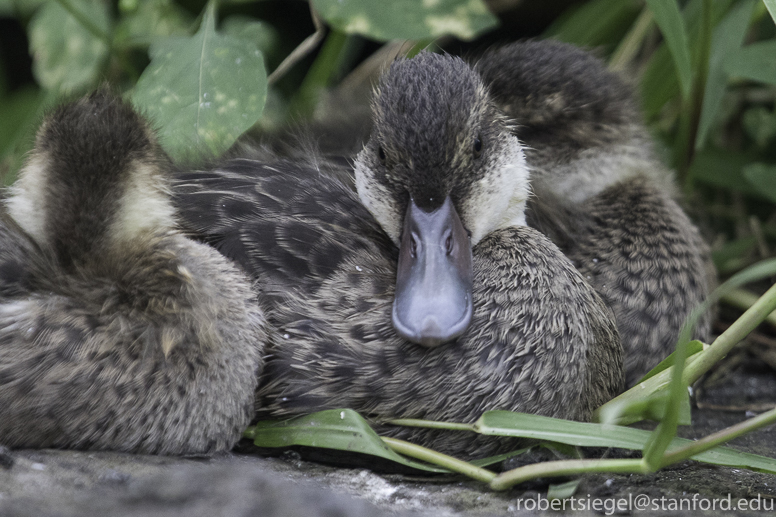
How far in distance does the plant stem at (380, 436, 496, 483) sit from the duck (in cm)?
6

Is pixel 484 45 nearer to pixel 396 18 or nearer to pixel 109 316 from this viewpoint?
pixel 396 18

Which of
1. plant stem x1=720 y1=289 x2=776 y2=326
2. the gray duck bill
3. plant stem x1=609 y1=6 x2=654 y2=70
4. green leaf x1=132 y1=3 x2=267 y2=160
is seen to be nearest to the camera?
the gray duck bill

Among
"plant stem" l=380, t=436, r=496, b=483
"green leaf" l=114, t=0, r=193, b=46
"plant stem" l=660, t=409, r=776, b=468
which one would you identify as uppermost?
"green leaf" l=114, t=0, r=193, b=46

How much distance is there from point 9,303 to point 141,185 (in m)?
0.41

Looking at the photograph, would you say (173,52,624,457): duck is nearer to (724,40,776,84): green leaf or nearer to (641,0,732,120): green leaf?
(724,40,776,84): green leaf

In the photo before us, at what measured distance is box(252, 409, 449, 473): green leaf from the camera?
1810 millimetres

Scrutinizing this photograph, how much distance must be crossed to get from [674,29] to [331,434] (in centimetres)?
177

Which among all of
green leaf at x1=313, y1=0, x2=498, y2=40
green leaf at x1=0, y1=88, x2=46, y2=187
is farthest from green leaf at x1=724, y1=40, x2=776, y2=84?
green leaf at x1=0, y1=88, x2=46, y2=187

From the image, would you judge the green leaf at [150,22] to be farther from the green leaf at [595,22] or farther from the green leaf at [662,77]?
the green leaf at [662,77]

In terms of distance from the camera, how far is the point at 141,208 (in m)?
1.92

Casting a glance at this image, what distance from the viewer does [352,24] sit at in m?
2.67

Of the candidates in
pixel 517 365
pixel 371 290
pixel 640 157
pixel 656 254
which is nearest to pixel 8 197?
pixel 371 290

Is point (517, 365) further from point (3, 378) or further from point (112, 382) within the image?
point (3, 378)

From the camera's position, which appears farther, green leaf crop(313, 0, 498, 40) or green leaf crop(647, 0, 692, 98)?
green leaf crop(313, 0, 498, 40)
